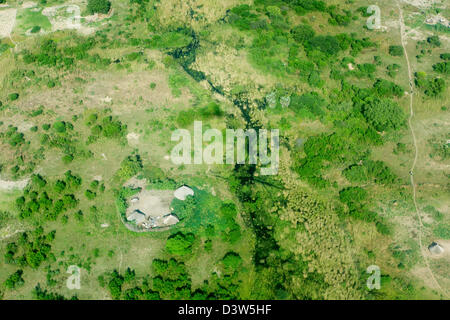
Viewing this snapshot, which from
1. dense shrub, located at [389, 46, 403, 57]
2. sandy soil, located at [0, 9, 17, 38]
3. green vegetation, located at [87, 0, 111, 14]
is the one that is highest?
green vegetation, located at [87, 0, 111, 14]

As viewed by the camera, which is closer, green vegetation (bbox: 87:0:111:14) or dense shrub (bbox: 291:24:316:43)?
dense shrub (bbox: 291:24:316:43)

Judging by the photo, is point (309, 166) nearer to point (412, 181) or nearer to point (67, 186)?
point (412, 181)

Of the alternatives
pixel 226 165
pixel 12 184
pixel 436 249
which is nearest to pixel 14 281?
pixel 12 184

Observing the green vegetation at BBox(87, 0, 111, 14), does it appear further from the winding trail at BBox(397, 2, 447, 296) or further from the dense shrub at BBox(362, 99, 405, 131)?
the winding trail at BBox(397, 2, 447, 296)

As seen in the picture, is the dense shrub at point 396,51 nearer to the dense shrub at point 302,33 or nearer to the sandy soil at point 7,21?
the dense shrub at point 302,33

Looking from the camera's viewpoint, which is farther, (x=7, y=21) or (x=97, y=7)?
(x=97, y=7)

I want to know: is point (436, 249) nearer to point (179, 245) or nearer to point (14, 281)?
point (179, 245)

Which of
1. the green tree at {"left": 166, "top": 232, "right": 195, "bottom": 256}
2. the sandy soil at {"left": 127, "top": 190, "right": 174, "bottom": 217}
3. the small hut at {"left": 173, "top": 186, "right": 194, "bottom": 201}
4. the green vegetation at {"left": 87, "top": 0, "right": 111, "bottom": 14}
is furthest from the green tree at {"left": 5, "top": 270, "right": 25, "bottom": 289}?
the green vegetation at {"left": 87, "top": 0, "right": 111, "bottom": 14}

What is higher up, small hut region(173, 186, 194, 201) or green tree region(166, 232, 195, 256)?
small hut region(173, 186, 194, 201)
